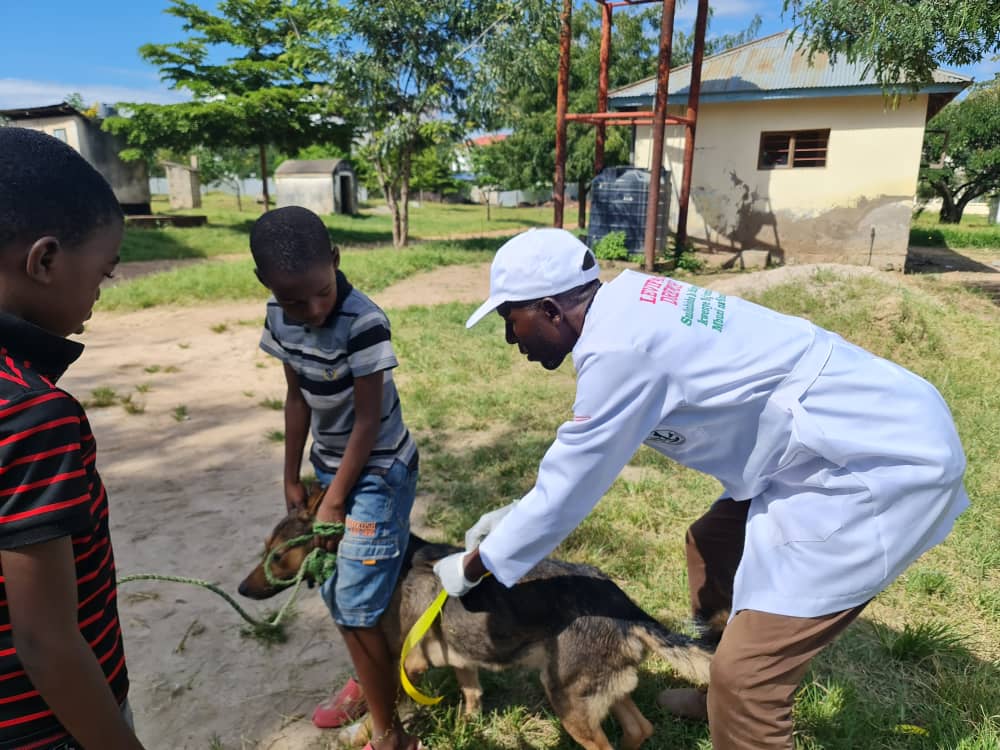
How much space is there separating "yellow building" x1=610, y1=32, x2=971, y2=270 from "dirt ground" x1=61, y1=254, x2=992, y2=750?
688 cm

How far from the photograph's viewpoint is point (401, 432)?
2.61m

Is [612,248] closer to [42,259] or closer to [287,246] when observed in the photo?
[287,246]

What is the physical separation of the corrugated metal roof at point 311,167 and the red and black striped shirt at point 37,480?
33850 mm

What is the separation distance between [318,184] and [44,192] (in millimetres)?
34105

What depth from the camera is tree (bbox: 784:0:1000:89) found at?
25.3 ft

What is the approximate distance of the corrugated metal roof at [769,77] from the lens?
13.6m

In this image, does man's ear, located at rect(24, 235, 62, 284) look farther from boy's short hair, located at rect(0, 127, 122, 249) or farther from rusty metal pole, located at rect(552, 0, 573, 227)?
rusty metal pole, located at rect(552, 0, 573, 227)

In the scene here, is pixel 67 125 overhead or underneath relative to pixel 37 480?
overhead

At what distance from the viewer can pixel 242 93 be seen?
22484mm

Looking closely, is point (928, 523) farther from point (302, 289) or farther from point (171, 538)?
point (171, 538)

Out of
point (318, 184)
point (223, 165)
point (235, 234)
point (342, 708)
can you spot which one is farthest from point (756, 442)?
point (223, 165)

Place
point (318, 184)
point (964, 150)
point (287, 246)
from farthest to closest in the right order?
point (318, 184) → point (964, 150) → point (287, 246)

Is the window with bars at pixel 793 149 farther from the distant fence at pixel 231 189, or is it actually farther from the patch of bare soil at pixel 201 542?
the distant fence at pixel 231 189

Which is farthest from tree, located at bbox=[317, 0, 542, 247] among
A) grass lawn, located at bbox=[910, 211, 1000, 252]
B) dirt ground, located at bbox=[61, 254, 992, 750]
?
grass lawn, located at bbox=[910, 211, 1000, 252]
